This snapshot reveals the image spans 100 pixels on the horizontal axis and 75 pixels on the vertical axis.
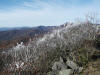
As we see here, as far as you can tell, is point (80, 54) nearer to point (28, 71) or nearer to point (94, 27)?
point (28, 71)

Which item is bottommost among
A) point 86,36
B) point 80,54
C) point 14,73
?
point 14,73

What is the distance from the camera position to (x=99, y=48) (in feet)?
34.9

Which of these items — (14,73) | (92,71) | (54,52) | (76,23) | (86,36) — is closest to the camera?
(92,71)

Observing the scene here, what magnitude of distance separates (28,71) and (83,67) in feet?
9.67

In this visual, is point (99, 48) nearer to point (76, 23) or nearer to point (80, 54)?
point (80, 54)

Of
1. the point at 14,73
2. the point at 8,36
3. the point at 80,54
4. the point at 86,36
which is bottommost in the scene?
the point at 8,36

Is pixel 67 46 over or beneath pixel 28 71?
over

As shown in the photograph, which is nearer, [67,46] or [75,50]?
[75,50]

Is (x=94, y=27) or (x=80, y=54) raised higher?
(x=94, y=27)

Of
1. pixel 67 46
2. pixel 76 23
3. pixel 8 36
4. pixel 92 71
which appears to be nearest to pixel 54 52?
pixel 67 46

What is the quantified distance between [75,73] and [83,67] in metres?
0.77

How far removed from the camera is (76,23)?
1767 centimetres

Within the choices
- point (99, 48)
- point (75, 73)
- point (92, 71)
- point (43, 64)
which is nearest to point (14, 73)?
point (43, 64)

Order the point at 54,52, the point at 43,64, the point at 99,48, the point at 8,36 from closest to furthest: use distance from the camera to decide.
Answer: the point at 43,64, the point at 99,48, the point at 54,52, the point at 8,36
